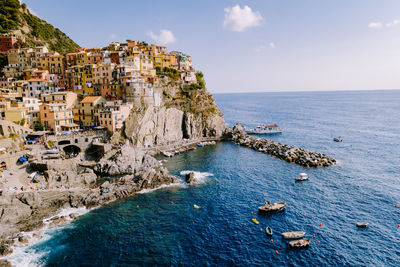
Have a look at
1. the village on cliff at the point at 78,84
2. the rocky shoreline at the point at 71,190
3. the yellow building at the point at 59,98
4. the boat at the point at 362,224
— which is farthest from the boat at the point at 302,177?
the yellow building at the point at 59,98

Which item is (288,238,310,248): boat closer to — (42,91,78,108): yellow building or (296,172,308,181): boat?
(296,172,308,181): boat

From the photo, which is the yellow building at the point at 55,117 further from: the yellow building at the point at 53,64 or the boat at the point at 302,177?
the boat at the point at 302,177

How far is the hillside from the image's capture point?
11000cm

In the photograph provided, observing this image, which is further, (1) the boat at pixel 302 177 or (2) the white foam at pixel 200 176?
(2) the white foam at pixel 200 176

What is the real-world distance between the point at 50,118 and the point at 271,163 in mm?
70960

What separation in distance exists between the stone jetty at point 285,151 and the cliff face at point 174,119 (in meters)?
8.27

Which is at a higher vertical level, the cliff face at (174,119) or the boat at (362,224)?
the cliff face at (174,119)

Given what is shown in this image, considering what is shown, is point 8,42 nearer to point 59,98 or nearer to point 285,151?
point 59,98

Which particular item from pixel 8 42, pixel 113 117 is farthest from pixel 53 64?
pixel 113 117

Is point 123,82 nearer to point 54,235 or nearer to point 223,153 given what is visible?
point 223,153

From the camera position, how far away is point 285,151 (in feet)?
260

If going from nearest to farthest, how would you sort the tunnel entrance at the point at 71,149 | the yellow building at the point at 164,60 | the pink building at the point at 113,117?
the tunnel entrance at the point at 71,149 < the pink building at the point at 113,117 < the yellow building at the point at 164,60

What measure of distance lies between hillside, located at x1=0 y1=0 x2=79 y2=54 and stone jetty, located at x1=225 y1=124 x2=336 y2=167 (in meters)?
104

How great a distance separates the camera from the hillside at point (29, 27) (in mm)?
110000
